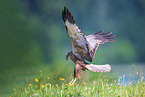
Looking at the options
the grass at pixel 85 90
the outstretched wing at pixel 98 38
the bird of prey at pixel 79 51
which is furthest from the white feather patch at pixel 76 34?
the grass at pixel 85 90

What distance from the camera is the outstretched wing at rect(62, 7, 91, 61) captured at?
9.74ft

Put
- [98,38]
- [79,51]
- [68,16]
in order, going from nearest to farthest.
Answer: [68,16]
[79,51]
[98,38]

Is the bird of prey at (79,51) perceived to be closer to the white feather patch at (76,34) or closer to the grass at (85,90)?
the white feather patch at (76,34)

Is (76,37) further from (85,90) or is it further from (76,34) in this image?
(85,90)

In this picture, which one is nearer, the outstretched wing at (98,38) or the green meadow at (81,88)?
the green meadow at (81,88)

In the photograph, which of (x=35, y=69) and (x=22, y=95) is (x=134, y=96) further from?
(x=35, y=69)

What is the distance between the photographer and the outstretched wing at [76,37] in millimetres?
2969

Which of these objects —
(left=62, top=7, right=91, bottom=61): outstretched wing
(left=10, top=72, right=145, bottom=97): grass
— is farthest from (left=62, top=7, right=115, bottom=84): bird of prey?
(left=10, top=72, right=145, bottom=97): grass

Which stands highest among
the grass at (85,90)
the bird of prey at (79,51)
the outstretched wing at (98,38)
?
the outstretched wing at (98,38)

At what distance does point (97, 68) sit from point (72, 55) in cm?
51

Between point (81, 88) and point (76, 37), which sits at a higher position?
point (76, 37)

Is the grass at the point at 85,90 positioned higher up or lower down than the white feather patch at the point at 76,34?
lower down

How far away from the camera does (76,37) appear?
3.15 metres

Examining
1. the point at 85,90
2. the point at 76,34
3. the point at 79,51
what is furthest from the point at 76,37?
the point at 85,90
